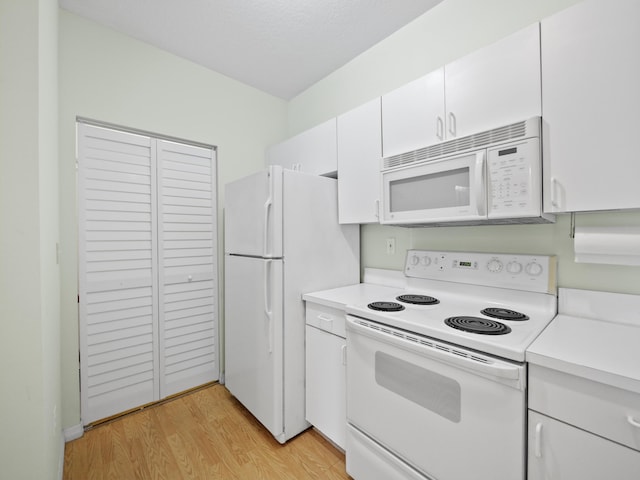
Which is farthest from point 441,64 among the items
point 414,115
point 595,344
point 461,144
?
point 595,344

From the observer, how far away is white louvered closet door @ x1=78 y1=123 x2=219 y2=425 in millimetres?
1941

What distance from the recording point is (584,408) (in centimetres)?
82

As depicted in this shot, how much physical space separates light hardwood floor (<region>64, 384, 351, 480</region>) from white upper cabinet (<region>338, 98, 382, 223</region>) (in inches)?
57.3

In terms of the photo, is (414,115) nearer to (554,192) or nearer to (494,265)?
(554,192)

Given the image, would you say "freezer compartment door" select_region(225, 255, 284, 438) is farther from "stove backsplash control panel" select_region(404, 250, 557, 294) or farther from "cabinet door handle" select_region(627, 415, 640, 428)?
"cabinet door handle" select_region(627, 415, 640, 428)

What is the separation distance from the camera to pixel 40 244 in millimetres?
966

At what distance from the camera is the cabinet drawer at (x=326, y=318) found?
1.62 metres

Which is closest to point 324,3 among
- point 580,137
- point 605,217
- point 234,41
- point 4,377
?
point 234,41

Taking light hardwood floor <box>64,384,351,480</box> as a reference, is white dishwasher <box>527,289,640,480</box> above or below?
above

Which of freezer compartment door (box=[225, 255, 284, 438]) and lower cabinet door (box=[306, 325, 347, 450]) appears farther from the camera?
freezer compartment door (box=[225, 255, 284, 438])

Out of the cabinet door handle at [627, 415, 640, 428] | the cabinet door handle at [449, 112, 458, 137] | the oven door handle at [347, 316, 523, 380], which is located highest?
the cabinet door handle at [449, 112, 458, 137]

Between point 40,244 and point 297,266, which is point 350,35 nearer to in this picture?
point 297,266

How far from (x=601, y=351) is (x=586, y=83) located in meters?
0.96

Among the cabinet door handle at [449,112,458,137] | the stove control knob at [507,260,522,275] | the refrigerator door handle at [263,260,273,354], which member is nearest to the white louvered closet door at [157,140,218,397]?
the refrigerator door handle at [263,260,273,354]
